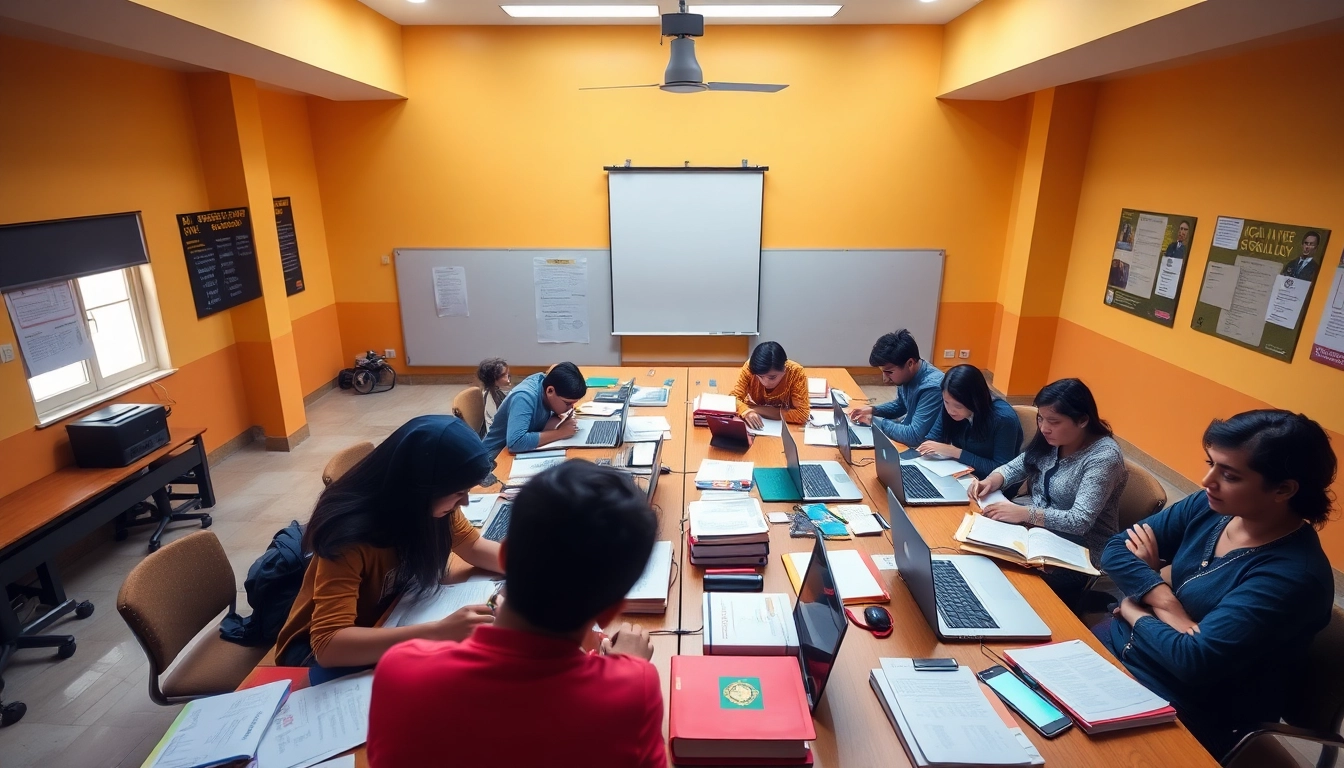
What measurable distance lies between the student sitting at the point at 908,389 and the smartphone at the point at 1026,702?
5.97 ft

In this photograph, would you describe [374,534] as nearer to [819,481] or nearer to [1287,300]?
[819,481]

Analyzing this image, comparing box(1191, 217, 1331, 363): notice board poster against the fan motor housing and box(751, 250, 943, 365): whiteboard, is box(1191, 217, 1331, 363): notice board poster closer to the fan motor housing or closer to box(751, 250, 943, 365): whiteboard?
box(751, 250, 943, 365): whiteboard

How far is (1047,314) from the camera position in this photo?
596cm

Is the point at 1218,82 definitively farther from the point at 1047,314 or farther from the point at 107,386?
the point at 107,386

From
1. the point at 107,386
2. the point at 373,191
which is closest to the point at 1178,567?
the point at 107,386

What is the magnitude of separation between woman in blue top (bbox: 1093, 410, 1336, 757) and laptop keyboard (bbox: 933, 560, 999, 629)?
0.45 m

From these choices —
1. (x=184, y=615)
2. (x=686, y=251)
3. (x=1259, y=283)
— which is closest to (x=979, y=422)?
(x=1259, y=283)

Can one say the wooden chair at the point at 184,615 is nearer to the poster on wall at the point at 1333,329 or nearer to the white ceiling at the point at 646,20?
the white ceiling at the point at 646,20

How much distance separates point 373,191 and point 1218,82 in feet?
22.3

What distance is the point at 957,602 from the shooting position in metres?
2.06

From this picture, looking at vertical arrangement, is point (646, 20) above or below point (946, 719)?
above

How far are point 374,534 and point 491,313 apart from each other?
5.14 metres

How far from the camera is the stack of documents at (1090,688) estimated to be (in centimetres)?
161

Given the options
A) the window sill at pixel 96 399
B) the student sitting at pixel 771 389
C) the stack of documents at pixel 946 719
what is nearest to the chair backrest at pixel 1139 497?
the stack of documents at pixel 946 719
